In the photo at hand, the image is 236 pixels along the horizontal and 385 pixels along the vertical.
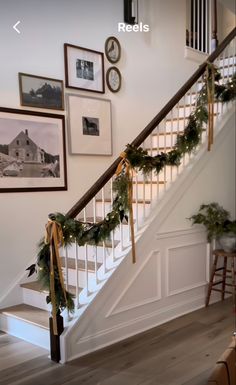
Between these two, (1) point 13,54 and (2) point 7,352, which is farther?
(1) point 13,54

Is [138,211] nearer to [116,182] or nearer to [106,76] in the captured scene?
[116,182]

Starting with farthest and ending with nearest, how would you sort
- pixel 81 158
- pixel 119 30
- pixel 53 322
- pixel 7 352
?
1. pixel 119 30
2. pixel 81 158
3. pixel 7 352
4. pixel 53 322

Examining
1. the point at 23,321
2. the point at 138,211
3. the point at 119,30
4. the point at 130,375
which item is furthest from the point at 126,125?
the point at 130,375

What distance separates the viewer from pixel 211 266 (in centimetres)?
434

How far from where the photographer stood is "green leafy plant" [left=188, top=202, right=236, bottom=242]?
13.2ft

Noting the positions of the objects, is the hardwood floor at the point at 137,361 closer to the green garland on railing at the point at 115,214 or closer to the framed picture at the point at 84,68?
the green garland on railing at the point at 115,214

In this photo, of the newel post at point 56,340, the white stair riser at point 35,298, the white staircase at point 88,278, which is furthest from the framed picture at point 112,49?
the newel post at point 56,340

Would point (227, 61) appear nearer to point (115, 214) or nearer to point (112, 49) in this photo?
point (112, 49)

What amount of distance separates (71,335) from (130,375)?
55cm

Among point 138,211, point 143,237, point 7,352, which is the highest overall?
point 138,211

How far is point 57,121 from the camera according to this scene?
4.05m

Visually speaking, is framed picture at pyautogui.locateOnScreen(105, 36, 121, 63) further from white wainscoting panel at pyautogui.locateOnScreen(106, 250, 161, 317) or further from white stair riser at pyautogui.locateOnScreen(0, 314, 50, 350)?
white stair riser at pyautogui.locateOnScreen(0, 314, 50, 350)

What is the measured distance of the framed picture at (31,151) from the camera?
12.0ft

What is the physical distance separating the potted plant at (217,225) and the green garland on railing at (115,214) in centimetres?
72
